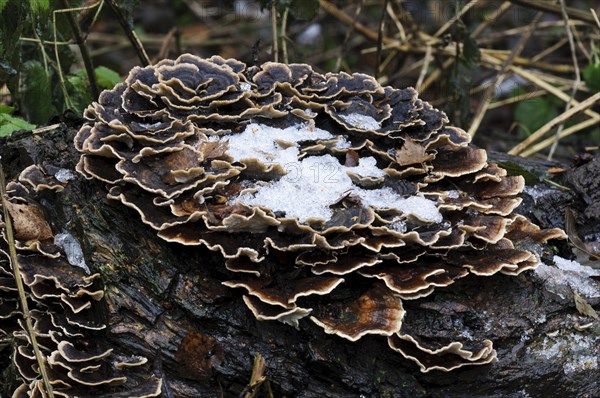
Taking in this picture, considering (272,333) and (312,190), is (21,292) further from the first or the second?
(312,190)

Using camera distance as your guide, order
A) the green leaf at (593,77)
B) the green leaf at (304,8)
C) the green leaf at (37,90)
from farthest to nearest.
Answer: the green leaf at (593,77) → the green leaf at (304,8) → the green leaf at (37,90)

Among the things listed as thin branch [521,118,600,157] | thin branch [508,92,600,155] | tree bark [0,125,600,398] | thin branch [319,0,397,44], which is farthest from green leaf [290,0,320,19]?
tree bark [0,125,600,398]

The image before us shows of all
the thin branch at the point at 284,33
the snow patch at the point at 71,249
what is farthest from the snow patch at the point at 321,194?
the thin branch at the point at 284,33

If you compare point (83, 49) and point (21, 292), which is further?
point (83, 49)

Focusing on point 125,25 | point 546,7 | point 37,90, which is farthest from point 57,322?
point 546,7

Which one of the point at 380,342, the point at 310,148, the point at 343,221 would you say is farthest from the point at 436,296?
the point at 310,148

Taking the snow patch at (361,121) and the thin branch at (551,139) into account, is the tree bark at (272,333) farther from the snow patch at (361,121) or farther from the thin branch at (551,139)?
the thin branch at (551,139)
